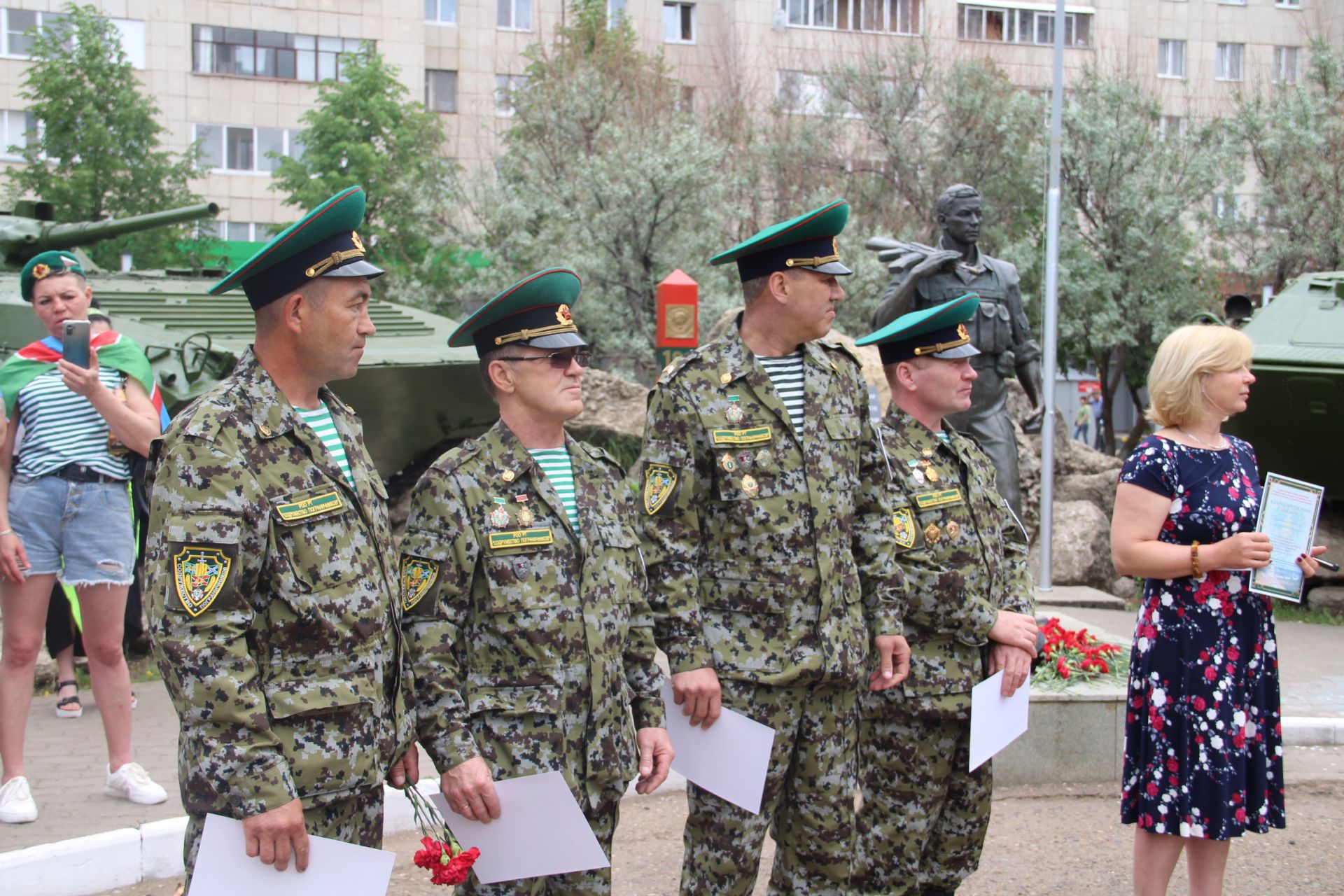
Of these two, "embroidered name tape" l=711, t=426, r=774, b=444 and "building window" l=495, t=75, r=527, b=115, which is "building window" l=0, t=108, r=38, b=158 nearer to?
A: "building window" l=495, t=75, r=527, b=115

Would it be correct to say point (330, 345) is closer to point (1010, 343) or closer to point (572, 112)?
point (1010, 343)

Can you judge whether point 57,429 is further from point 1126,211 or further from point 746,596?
point 1126,211

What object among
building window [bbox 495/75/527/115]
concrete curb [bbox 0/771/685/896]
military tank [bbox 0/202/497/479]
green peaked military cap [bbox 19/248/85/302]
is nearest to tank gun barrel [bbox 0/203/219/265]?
military tank [bbox 0/202/497/479]

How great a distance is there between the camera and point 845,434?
144 inches

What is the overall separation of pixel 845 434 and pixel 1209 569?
3.70 ft

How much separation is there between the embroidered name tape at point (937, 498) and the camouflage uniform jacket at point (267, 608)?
1.70 meters

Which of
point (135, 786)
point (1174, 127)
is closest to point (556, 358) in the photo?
point (135, 786)

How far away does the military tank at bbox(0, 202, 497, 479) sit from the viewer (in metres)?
8.17

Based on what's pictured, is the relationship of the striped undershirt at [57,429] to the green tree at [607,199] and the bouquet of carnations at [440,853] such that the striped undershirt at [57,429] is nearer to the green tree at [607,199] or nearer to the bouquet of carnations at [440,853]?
the bouquet of carnations at [440,853]

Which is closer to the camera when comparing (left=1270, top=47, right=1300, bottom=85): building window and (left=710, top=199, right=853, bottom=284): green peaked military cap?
(left=710, top=199, right=853, bottom=284): green peaked military cap

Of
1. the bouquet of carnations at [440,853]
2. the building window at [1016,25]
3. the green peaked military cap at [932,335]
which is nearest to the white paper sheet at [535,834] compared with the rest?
the bouquet of carnations at [440,853]

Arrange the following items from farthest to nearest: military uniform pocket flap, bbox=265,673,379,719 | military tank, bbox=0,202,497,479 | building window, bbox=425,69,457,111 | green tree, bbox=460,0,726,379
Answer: building window, bbox=425,69,457,111 < green tree, bbox=460,0,726,379 < military tank, bbox=0,202,497,479 < military uniform pocket flap, bbox=265,673,379,719

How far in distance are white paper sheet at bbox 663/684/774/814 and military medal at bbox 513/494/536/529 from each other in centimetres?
68

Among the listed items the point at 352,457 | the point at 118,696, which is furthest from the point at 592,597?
the point at 118,696
